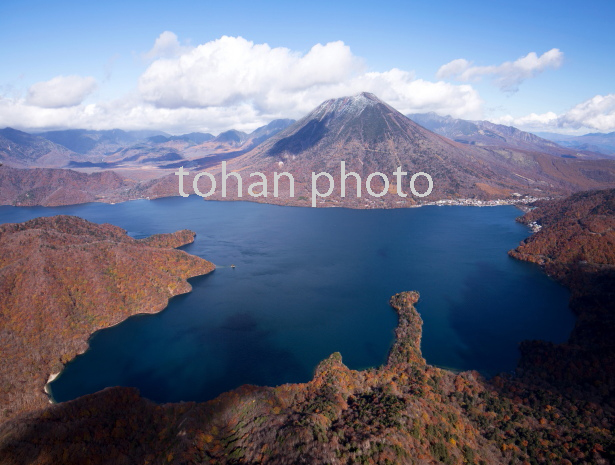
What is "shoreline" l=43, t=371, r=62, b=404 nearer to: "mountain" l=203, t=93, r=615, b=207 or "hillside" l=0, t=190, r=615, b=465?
"hillside" l=0, t=190, r=615, b=465

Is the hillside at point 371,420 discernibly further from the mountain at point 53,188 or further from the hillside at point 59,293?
the mountain at point 53,188

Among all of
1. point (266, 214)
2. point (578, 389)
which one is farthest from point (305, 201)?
point (578, 389)

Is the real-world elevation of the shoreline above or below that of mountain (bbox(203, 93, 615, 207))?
below

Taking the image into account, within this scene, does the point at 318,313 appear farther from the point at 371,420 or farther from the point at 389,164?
the point at 389,164

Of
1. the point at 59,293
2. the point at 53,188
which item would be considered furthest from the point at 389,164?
the point at 53,188

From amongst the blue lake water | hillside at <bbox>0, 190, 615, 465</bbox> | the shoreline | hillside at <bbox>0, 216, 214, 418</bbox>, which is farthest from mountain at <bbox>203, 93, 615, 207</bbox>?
the shoreline

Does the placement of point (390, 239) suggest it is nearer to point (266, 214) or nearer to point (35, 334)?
point (266, 214)
